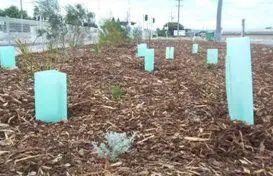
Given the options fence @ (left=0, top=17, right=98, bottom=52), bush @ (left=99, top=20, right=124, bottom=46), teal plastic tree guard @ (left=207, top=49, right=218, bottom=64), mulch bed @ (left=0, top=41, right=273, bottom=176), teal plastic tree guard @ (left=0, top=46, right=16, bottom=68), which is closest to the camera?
mulch bed @ (left=0, top=41, right=273, bottom=176)

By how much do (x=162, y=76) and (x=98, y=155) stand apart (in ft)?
11.4

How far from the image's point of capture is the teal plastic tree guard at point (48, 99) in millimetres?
3133

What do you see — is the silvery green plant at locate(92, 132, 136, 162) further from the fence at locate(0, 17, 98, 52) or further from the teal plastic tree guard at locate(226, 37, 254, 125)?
the fence at locate(0, 17, 98, 52)

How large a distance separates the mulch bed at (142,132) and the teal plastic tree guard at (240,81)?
0.14 m

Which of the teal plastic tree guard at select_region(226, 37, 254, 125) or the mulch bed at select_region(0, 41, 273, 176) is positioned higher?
the teal plastic tree guard at select_region(226, 37, 254, 125)

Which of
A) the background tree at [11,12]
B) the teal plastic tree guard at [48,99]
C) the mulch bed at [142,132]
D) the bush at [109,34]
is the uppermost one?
the background tree at [11,12]

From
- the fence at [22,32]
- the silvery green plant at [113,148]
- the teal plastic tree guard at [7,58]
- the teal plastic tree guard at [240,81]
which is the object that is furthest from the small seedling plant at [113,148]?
the fence at [22,32]

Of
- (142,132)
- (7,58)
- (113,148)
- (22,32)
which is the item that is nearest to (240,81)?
(142,132)

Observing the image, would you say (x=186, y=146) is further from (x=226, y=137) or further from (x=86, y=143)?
(x=86, y=143)


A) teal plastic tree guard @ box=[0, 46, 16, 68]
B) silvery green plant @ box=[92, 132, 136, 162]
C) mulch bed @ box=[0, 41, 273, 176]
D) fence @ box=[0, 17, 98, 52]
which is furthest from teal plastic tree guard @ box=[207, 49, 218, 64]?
silvery green plant @ box=[92, 132, 136, 162]

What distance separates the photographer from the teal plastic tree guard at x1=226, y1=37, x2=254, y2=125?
3.19 m

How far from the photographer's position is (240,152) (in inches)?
101

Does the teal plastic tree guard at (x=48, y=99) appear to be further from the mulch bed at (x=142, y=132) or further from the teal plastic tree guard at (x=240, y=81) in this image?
the teal plastic tree guard at (x=240, y=81)

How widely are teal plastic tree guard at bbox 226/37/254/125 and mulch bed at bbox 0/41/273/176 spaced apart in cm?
14
